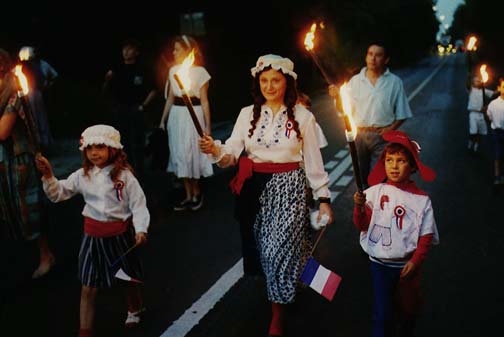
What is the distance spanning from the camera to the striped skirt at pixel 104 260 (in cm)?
442

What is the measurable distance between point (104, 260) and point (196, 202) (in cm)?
388

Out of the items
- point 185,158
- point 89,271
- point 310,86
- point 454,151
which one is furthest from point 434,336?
point 310,86

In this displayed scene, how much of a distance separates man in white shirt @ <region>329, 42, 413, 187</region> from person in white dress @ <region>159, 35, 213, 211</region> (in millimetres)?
2128

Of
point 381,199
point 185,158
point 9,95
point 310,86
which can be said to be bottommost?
point 310,86

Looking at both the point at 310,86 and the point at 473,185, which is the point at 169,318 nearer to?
the point at 473,185

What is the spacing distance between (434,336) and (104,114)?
12627 millimetres

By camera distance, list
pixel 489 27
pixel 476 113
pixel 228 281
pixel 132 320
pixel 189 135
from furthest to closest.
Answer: pixel 489 27 → pixel 476 113 → pixel 189 135 → pixel 228 281 → pixel 132 320

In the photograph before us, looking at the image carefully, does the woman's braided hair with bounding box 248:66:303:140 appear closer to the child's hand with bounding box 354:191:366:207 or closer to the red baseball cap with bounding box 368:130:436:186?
the red baseball cap with bounding box 368:130:436:186

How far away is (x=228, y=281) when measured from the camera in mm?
5758

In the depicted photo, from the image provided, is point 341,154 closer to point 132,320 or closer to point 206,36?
point 132,320

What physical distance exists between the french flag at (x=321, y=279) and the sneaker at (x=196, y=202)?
4.23 meters

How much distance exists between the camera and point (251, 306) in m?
5.26

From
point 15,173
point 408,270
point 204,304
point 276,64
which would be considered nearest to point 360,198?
point 408,270

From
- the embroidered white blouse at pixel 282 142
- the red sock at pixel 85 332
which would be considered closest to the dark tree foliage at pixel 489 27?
the embroidered white blouse at pixel 282 142
